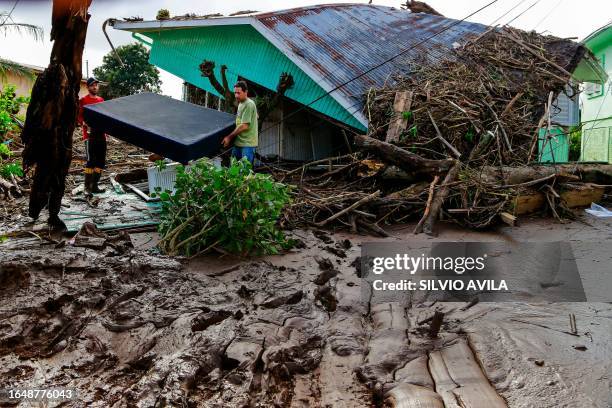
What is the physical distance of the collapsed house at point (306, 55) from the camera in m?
11.2

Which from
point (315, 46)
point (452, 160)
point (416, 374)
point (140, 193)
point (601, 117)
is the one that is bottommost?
point (140, 193)

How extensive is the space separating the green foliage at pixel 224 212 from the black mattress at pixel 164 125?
47 centimetres

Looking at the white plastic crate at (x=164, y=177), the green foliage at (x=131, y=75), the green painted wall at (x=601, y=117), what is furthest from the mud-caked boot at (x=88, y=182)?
the green foliage at (x=131, y=75)

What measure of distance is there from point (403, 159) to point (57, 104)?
4.89 meters

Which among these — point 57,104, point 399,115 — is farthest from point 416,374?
point 399,115

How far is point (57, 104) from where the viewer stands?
20.1 ft

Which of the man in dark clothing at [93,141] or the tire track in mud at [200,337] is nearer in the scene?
the tire track in mud at [200,337]

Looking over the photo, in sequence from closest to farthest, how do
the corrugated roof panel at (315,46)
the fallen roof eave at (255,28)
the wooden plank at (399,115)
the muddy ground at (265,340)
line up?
the muddy ground at (265,340), the wooden plank at (399,115), the fallen roof eave at (255,28), the corrugated roof panel at (315,46)

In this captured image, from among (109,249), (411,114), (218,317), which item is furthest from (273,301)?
(411,114)

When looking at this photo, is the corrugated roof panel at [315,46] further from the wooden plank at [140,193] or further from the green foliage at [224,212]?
the green foliage at [224,212]

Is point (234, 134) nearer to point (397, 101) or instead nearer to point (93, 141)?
point (93, 141)

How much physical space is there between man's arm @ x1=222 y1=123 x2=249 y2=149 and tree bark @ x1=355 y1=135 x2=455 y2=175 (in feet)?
6.08

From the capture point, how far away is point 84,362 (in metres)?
3.72

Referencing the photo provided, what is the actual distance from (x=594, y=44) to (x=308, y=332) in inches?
781
